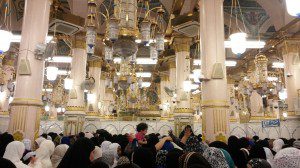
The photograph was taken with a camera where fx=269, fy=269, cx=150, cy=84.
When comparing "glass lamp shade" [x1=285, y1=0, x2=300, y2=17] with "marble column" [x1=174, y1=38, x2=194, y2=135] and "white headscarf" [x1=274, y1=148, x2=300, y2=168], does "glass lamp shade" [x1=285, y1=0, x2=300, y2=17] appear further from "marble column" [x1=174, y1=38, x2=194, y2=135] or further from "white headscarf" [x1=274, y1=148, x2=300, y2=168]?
"marble column" [x1=174, y1=38, x2=194, y2=135]

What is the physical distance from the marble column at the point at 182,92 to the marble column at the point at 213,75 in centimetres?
307

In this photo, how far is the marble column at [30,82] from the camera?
601 cm

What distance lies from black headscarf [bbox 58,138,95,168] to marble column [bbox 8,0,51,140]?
168 inches

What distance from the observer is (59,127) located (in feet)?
41.4

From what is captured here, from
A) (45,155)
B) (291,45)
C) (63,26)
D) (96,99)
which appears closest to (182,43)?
(291,45)

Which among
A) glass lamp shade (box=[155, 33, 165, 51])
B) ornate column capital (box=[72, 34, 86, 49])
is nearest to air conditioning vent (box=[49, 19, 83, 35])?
ornate column capital (box=[72, 34, 86, 49])

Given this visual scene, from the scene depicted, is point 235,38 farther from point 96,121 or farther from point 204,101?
point 96,121

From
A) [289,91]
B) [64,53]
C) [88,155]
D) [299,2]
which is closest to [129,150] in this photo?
[88,155]

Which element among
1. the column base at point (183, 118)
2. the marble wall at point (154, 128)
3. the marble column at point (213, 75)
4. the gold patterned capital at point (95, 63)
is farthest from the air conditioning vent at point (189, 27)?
the gold patterned capital at point (95, 63)

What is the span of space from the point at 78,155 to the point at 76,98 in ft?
27.0

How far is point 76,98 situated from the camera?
10.2 m

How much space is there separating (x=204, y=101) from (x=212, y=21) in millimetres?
2046

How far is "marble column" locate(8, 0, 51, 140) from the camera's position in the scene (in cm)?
601

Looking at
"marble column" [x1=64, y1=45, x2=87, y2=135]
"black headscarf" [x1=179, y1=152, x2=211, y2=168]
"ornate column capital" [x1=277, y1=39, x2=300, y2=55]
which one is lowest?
"black headscarf" [x1=179, y1=152, x2=211, y2=168]
